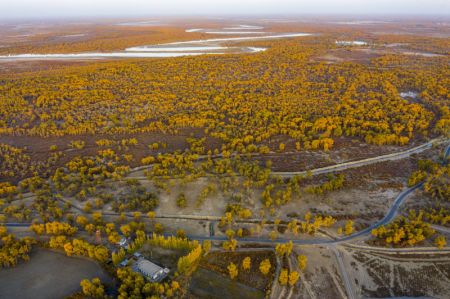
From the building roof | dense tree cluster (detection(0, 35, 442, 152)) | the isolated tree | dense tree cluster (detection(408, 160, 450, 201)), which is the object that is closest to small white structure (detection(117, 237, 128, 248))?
the building roof

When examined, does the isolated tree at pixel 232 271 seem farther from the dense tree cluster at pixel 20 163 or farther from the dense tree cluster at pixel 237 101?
the dense tree cluster at pixel 20 163

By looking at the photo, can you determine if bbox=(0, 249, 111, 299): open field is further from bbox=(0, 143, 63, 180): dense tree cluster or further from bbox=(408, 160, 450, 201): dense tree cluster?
bbox=(408, 160, 450, 201): dense tree cluster

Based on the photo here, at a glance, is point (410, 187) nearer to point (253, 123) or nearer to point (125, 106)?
point (253, 123)

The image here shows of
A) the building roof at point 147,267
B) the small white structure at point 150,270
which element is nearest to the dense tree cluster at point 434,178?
the small white structure at point 150,270

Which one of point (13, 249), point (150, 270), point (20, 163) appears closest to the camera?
point (150, 270)

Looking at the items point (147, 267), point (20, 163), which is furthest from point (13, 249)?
point (20, 163)

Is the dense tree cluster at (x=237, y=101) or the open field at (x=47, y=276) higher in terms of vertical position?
the dense tree cluster at (x=237, y=101)

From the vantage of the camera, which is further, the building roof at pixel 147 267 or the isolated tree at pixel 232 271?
the isolated tree at pixel 232 271

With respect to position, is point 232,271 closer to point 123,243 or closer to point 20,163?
point 123,243

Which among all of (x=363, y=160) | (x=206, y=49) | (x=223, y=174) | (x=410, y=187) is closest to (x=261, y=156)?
(x=223, y=174)
